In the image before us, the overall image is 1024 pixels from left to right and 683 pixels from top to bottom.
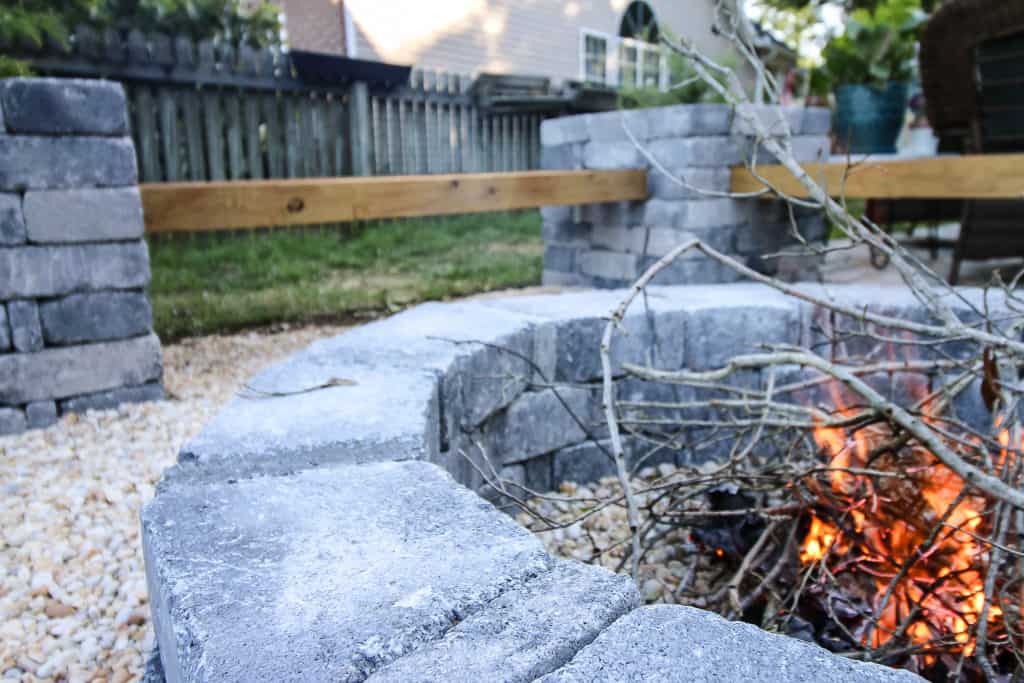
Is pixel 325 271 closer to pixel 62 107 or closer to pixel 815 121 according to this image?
pixel 62 107

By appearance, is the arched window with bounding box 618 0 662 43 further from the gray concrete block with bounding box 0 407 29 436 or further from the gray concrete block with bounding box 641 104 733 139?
the gray concrete block with bounding box 0 407 29 436

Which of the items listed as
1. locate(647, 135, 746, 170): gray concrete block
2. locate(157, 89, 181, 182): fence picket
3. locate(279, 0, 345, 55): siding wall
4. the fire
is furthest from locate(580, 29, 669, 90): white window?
the fire

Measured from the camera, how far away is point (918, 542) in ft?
6.61

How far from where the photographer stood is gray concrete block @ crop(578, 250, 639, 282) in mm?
4910

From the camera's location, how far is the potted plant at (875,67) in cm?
611

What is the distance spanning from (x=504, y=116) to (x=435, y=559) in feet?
31.0

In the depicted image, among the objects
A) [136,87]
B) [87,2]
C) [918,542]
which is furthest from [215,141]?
[918,542]

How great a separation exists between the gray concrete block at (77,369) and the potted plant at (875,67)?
5.29m

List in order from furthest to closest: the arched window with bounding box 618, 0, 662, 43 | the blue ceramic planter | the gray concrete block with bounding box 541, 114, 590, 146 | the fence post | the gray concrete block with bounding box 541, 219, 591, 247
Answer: the arched window with bounding box 618, 0, 662, 43
the fence post
the blue ceramic planter
the gray concrete block with bounding box 541, 219, 591, 247
the gray concrete block with bounding box 541, 114, 590, 146

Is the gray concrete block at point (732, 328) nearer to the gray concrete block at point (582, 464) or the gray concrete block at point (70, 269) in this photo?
the gray concrete block at point (582, 464)

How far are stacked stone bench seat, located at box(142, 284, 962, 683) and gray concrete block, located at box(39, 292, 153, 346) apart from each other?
1418 millimetres

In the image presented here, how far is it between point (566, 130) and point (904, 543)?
3.86 m

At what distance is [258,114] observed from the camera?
756 cm

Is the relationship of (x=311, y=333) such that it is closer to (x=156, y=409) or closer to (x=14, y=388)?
(x=156, y=409)
